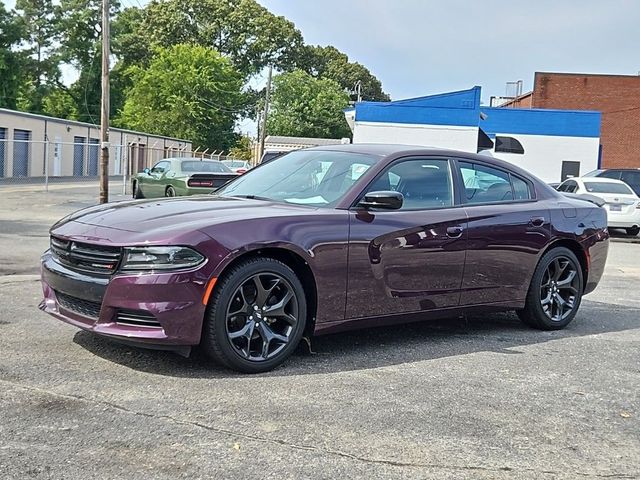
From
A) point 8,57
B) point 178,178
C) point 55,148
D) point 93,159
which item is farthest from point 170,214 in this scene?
point 8,57

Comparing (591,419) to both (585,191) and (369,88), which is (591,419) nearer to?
(585,191)

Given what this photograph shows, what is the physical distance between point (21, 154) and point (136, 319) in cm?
3332

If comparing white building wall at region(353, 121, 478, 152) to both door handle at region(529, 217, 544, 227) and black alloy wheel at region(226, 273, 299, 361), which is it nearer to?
door handle at region(529, 217, 544, 227)

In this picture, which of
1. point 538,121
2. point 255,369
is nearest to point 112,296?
point 255,369

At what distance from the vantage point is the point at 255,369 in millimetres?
4586

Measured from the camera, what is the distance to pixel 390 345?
5.58m

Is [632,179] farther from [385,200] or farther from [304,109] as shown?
[304,109]


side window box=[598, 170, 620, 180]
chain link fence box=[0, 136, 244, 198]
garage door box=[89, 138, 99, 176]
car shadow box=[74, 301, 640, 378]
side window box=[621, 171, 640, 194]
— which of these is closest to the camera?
car shadow box=[74, 301, 640, 378]

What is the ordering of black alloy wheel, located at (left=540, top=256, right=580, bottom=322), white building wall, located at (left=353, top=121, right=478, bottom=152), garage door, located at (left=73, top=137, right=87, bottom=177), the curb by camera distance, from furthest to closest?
garage door, located at (left=73, top=137, right=87, bottom=177), white building wall, located at (left=353, top=121, right=478, bottom=152), the curb, black alloy wheel, located at (left=540, top=256, right=580, bottom=322)

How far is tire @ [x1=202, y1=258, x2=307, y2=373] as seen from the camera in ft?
14.5

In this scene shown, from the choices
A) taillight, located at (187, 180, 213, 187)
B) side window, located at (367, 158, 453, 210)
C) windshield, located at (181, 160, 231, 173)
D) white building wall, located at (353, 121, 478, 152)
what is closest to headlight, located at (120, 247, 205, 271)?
side window, located at (367, 158, 453, 210)

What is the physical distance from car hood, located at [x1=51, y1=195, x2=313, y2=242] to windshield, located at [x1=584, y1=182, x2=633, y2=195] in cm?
1465

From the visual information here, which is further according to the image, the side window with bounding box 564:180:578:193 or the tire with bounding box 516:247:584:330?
the side window with bounding box 564:180:578:193

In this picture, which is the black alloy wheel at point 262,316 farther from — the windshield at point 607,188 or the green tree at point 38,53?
the green tree at point 38,53
